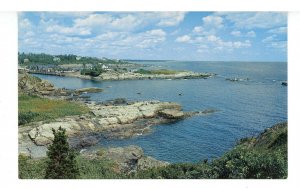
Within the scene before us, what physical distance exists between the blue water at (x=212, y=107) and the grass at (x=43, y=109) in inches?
20.3

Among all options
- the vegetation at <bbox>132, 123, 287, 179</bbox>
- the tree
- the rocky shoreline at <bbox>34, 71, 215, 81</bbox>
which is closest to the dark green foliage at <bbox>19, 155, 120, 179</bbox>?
the tree

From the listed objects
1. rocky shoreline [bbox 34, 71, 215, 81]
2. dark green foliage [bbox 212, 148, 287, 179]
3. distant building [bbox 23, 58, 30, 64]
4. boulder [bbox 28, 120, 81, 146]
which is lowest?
dark green foliage [bbox 212, 148, 287, 179]

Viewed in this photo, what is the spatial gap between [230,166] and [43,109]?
2.79 metres

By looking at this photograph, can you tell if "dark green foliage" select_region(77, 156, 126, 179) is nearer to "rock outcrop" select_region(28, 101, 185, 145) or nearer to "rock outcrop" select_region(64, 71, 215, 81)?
"rock outcrop" select_region(28, 101, 185, 145)

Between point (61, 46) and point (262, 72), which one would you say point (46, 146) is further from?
point (262, 72)

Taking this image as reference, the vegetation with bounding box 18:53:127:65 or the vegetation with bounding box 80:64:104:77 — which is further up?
the vegetation with bounding box 18:53:127:65

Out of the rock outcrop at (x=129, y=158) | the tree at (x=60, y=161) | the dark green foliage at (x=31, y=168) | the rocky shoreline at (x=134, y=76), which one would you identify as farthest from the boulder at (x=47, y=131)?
the rocky shoreline at (x=134, y=76)

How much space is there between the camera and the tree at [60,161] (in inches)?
235

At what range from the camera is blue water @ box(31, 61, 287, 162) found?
6730mm

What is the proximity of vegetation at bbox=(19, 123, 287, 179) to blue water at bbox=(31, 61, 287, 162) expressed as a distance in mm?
190
